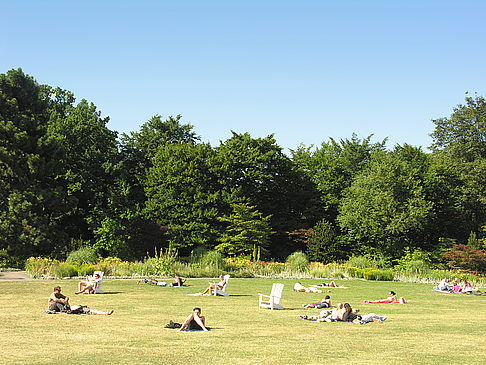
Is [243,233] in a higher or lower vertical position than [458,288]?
higher

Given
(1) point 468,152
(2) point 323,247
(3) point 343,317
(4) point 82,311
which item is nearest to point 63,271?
(4) point 82,311

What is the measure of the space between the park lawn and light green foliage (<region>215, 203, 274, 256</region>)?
23566mm

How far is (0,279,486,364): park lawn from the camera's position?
9.30 meters

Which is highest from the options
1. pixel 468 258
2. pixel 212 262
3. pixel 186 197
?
pixel 186 197

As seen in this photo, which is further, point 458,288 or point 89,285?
point 458,288

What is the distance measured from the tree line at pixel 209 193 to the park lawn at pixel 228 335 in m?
21.5

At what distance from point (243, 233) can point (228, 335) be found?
32.2m

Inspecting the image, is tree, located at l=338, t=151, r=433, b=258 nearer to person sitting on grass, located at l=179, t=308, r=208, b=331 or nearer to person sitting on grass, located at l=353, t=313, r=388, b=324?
person sitting on grass, located at l=353, t=313, r=388, b=324

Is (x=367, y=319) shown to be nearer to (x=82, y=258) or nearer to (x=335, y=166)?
(x=82, y=258)

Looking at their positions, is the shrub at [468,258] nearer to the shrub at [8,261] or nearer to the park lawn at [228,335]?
the park lawn at [228,335]

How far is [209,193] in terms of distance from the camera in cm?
4706

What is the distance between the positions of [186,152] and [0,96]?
15095mm

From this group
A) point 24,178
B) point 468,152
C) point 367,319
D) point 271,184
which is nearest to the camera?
point 367,319

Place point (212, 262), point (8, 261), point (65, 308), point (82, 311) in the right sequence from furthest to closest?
1. point (8, 261)
2. point (212, 262)
3. point (65, 308)
4. point (82, 311)
